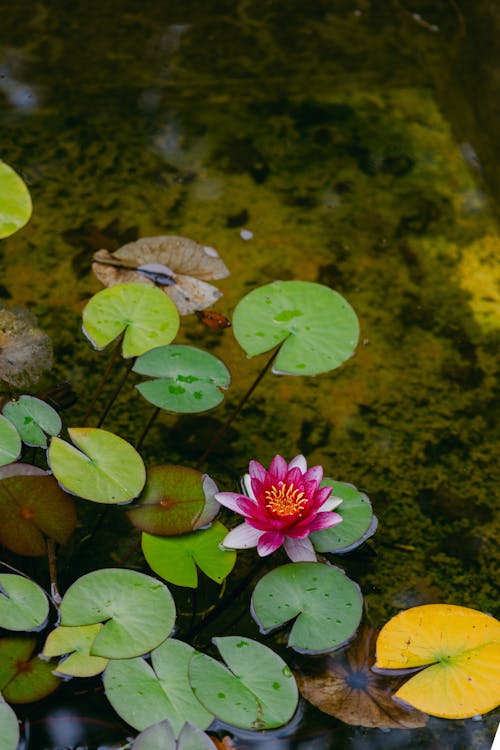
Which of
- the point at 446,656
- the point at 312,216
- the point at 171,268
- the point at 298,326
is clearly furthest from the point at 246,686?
the point at 312,216

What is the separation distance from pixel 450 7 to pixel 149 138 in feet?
4.30

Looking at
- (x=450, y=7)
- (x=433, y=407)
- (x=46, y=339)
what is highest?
(x=450, y=7)

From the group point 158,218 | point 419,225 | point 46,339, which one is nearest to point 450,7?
point 419,225

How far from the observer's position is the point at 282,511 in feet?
5.00

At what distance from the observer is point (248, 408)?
1886 millimetres

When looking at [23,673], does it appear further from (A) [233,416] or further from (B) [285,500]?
(A) [233,416]

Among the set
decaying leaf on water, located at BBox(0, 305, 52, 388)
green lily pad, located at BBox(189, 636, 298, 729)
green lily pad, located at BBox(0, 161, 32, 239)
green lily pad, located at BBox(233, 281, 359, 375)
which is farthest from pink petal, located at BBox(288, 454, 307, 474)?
green lily pad, located at BBox(0, 161, 32, 239)

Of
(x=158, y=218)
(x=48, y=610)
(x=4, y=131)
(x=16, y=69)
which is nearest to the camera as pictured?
(x=48, y=610)

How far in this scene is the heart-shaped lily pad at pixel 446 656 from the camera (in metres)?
1.41

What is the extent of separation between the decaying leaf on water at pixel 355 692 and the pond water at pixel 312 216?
3 cm

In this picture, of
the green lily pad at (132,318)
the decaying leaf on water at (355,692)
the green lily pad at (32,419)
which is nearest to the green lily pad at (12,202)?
the green lily pad at (132,318)

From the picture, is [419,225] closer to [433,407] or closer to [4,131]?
[433,407]

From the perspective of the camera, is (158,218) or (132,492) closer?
(132,492)

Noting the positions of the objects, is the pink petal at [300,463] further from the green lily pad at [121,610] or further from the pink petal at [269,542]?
the green lily pad at [121,610]
